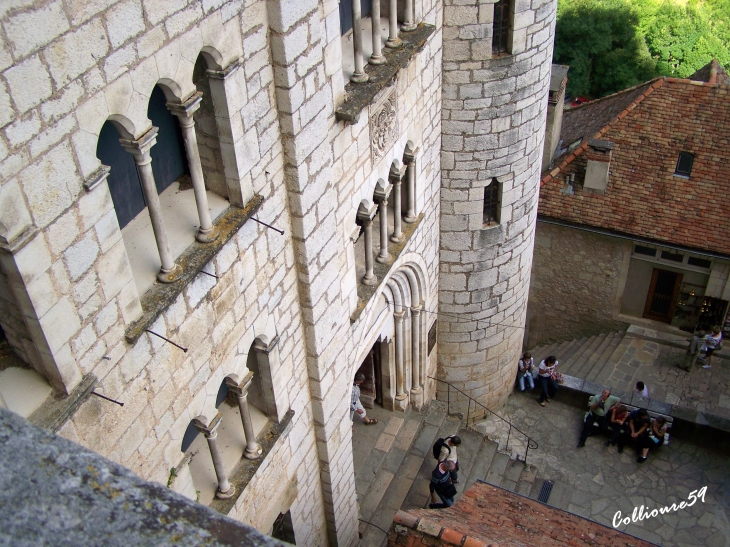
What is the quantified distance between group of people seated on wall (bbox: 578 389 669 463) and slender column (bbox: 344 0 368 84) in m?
8.90

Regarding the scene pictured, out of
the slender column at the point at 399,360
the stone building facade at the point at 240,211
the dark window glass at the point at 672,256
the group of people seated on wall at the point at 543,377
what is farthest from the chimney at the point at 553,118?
the slender column at the point at 399,360

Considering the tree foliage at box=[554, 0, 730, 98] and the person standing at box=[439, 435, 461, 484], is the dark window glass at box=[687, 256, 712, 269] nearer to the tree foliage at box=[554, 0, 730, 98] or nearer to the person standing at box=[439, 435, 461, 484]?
the person standing at box=[439, 435, 461, 484]

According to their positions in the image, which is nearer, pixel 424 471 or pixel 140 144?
pixel 140 144

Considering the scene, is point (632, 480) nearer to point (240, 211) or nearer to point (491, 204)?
point (491, 204)

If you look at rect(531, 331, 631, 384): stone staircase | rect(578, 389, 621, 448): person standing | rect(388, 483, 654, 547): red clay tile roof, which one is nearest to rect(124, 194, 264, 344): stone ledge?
rect(388, 483, 654, 547): red clay tile roof

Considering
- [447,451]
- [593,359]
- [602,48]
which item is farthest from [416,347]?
[602,48]

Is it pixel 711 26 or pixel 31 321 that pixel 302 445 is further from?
pixel 711 26

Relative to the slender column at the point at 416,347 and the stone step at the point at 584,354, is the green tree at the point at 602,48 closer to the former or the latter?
the stone step at the point at 584,354

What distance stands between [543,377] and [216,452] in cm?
945

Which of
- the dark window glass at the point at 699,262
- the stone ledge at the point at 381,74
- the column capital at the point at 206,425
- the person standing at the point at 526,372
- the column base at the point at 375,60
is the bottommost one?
the person standing at the point at 526,372

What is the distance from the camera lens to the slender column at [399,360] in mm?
13078

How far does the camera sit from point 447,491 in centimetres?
1266

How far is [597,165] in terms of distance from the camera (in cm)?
1755

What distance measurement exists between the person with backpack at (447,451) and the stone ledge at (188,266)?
6773mm
